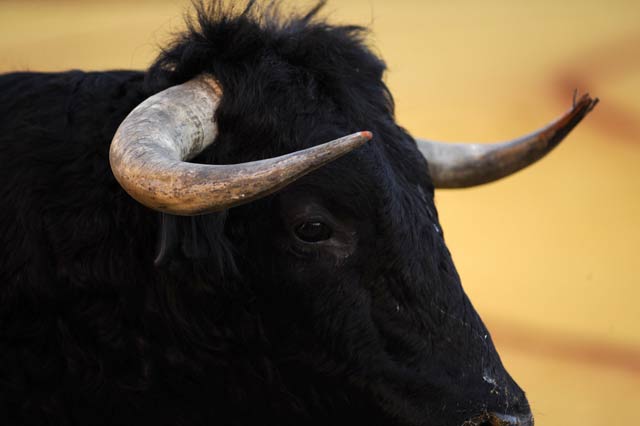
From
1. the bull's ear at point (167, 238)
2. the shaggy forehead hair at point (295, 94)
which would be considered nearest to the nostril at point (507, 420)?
the shaggy forehead hair at point (295, 94)

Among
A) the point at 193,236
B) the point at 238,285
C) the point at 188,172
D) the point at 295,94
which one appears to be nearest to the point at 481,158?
the point at 295,94

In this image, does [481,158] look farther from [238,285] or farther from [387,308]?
[238,285]

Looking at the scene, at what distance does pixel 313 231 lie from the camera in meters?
2.78

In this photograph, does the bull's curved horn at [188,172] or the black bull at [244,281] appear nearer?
the bull's curved horn at [188,172]

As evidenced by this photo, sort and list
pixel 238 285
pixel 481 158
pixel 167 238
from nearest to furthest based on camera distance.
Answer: pixel 167 238
pixel 238 285
pixel 481 158

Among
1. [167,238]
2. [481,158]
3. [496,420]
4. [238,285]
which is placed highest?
[481,158]

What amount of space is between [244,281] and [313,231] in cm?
27

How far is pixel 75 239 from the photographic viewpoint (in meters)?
2.94

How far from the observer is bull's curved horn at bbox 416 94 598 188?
3.71m

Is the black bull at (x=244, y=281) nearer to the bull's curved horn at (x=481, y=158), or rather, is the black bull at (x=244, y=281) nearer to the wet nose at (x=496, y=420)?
the wet nose at (x=496, y=420)

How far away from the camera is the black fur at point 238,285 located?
2814mm

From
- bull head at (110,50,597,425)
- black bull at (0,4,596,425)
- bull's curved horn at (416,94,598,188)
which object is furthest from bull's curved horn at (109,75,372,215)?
bull's curved horn at (416,94,598,188)

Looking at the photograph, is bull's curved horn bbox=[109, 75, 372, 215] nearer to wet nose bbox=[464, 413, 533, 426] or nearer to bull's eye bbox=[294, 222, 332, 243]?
bull's eye bbox=[294, 222, 332, 243]

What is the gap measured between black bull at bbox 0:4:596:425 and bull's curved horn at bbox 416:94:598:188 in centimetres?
66
